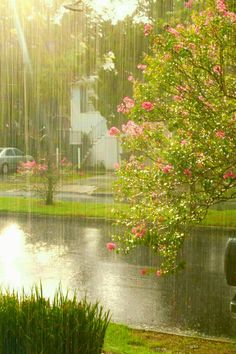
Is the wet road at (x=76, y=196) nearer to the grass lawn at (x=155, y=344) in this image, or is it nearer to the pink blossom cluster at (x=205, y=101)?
the grass lawn at (x=155, y=344)

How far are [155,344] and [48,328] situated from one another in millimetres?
2684

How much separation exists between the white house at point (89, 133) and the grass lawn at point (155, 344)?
2855 centimetres

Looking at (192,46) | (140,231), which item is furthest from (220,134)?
(140,231)

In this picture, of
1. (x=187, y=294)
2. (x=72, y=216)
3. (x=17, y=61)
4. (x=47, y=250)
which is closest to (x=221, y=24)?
(x=187, y=294)

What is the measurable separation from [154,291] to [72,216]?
27.7 feet

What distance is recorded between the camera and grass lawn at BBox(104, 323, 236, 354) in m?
6.63

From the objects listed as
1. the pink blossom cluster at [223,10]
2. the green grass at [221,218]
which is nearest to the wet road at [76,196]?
the green grass at [221,218]

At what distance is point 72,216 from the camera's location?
17766mm

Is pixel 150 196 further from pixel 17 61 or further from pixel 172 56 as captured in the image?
pixel 17 61

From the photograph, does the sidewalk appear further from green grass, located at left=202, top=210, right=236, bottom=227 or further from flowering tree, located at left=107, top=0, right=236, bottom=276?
flowering tree, located at left=107, top=0, right=236, bottom=276

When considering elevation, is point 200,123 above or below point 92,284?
above

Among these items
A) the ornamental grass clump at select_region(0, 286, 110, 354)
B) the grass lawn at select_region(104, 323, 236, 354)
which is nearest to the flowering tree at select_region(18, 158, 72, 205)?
the grass lawn at select_region(104, 323, 236, 354)

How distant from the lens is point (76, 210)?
1852cm

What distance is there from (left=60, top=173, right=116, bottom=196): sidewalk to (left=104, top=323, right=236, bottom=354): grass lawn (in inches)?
656
